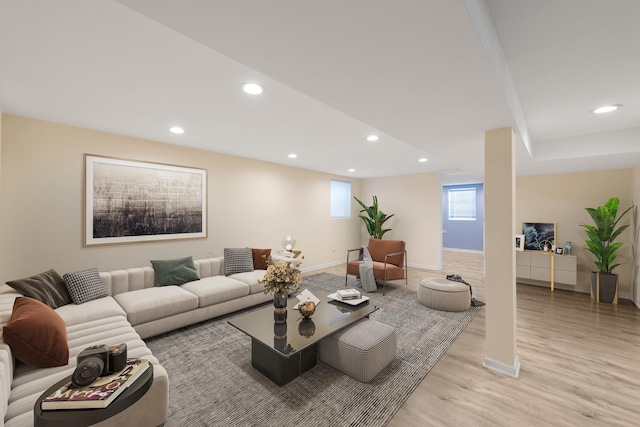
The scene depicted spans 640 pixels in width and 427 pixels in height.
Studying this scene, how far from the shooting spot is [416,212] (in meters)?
6.40

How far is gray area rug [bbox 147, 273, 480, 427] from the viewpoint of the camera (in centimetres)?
172

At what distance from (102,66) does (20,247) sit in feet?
8.02

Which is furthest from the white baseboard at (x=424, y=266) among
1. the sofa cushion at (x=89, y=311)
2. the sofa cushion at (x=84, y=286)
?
the sofa cushion at (x=84, y=286)

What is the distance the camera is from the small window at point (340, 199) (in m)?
6.77

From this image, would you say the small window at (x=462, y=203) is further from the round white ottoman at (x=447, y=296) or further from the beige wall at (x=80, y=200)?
the beige wall at (x=80, y=200)

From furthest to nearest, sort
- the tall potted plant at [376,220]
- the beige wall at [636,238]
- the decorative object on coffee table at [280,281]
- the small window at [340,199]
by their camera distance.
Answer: the small window at [340,199], the tall potted plant at [376,220], the beige wall at [636,238], the decorative object on coffee table at [280,281]

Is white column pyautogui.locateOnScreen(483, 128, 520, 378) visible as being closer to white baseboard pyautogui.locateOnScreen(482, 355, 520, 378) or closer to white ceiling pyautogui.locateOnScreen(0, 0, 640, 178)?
white baseboard pyautogui.locateOnScreen(482, 355, 520, 378)

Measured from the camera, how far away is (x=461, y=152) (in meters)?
3.13

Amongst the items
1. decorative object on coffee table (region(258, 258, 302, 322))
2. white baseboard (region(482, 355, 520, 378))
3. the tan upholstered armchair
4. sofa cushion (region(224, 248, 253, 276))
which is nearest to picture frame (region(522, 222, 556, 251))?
the tan upholstered armchair

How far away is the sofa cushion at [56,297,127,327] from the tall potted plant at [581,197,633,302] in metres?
6.51

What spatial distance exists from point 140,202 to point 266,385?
3.00 m

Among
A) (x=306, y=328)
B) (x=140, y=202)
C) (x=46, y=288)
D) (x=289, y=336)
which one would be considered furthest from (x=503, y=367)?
(x=140, y=202)

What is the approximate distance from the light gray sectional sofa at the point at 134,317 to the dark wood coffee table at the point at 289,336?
76 cm

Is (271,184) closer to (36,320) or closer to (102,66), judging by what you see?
(102,66)
